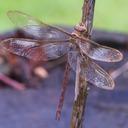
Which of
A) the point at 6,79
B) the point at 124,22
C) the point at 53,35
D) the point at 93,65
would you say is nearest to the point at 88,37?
the point at 93,65

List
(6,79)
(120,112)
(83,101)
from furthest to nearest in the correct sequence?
1. (6,79)
2. (120,112)
3. (83,101)

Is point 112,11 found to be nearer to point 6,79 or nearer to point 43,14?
point 43,14

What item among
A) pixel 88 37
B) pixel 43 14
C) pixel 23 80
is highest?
pixel 88 37

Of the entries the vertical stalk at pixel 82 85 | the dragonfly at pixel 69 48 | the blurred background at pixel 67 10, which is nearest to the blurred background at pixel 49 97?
the dragonfly at pixel 69 48

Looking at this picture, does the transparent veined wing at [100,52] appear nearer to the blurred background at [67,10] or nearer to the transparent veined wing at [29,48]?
the transparent veined wing at [29,48]

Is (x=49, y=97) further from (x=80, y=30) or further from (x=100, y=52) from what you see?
(x=80, y=30)

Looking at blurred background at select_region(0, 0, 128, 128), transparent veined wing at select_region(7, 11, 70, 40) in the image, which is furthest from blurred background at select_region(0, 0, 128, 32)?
transparent veined wing at select_region(7, 11, 70, 40)

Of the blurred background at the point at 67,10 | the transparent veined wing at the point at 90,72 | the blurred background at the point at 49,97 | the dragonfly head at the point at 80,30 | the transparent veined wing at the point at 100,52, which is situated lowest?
the blurred background at the point at 67,10
